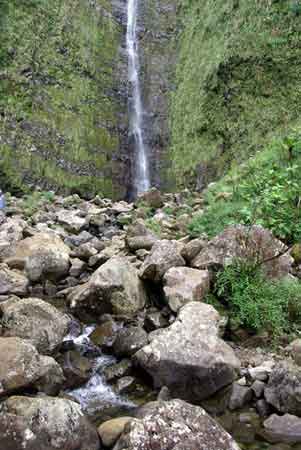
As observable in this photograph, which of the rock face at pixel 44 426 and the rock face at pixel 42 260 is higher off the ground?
the rock face at pixel 44 426

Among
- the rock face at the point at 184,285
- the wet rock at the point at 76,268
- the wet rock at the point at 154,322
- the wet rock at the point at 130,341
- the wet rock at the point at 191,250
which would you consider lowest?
the wet rock at the point at 76,268

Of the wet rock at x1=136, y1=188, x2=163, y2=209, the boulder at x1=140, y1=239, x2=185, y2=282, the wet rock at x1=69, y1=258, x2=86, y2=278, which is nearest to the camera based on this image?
the boulder at x1=140, y1=239, x2=185, y2=282

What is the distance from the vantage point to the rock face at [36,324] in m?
5.30

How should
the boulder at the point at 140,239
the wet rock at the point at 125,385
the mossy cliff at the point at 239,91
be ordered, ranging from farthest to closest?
the mossy cliff at the point at 239,91 → the boulder at the point at 140,239 → the wet rock at the point at 125,385

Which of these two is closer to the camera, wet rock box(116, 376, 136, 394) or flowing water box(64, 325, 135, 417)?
flowing water box(64, 325, 135, 417)

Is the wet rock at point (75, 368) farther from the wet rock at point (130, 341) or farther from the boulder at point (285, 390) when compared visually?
the boulder at point (285, 390)

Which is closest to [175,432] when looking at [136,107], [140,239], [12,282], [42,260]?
[12,282]

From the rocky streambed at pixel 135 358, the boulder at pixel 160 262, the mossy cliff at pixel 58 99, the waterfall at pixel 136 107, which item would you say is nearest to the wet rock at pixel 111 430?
the rocky streambed at pixel 135 358

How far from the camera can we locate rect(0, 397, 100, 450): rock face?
11.7 ft

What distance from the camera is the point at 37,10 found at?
20.0m

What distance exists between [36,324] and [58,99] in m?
14.5

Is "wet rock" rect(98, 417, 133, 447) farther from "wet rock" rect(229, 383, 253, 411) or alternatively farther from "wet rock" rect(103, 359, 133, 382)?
"wet rock" rect(229, 383, 253, 411)

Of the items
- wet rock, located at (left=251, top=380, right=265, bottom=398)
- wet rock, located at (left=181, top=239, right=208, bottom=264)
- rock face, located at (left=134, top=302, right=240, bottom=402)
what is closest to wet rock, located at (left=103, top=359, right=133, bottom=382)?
rock face, located at (left=134, top=302, right=240, bottom=402)

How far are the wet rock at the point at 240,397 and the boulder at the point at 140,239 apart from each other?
403 cm
